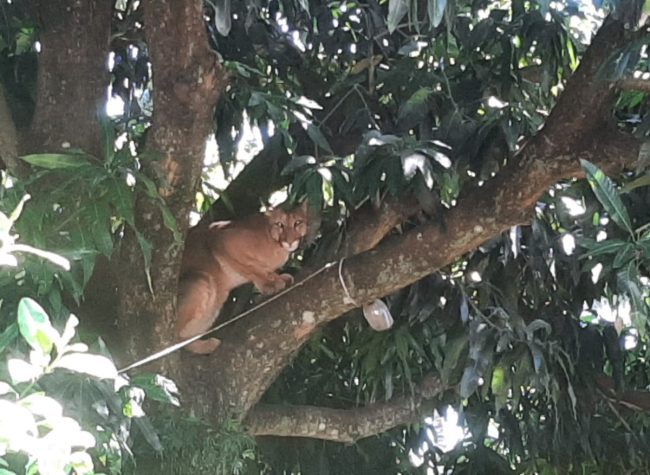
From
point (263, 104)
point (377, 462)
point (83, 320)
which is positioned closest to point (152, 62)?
point (263, 104)

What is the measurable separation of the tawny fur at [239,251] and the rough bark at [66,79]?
615 millimetres

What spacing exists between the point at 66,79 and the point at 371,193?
0.81 meters

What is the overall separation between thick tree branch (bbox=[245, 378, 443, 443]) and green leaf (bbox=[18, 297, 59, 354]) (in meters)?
1.81

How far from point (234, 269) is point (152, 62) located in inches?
39.4

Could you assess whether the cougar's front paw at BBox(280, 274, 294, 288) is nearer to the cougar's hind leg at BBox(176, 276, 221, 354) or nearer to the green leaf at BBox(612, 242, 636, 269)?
the cougar's hind leg at BBox(176, 276, 221, 354)

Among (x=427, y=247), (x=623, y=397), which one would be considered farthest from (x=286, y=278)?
(x=623, y=397)

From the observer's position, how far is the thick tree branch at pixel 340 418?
2.75 m

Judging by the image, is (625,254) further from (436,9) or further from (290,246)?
(290,246)

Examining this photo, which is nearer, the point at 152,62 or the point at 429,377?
the point at 152,62

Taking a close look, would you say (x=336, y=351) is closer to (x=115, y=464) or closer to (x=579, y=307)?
(x=579, y=307)

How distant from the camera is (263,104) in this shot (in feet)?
7.10

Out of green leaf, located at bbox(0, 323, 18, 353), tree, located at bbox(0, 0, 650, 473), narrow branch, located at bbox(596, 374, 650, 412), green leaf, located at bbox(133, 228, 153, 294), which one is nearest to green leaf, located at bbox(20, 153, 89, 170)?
tree, located at bbox(0, 0, 650, 473)

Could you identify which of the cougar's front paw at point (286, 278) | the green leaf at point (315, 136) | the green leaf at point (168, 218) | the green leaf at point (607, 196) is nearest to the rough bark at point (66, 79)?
the green leaf at point (168, 218)

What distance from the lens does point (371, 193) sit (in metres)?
2.23
